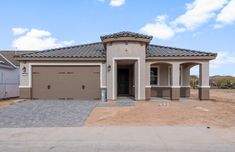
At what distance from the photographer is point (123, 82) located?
28.5m

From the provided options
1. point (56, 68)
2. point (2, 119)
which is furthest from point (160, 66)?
point (2, 119)

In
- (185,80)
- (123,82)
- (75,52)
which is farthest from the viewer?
(123,82)

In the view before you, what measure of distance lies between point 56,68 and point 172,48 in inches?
381

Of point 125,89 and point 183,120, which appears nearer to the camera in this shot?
point 183,120

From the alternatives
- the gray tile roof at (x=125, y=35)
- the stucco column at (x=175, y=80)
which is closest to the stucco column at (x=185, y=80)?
the stucco column at (x=175, y=80)

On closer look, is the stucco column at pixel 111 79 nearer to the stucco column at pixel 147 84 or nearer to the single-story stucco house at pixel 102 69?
the single-story stucco house at pixel 102 69

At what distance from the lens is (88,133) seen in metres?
10.8

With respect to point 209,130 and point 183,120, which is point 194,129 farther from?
point 183,120

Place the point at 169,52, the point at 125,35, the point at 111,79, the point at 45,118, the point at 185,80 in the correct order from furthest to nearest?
the point at 185,80 → the point at 169,52 → the point at 111,79 → the point at 125,35 → the point at 45,118

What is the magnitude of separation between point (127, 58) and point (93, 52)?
379cm

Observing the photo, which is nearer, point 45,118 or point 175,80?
point 45,118

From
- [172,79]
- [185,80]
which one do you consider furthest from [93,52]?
[185,80]

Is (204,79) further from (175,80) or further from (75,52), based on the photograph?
(75,52)

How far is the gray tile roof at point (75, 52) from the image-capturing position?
80.5 ft
